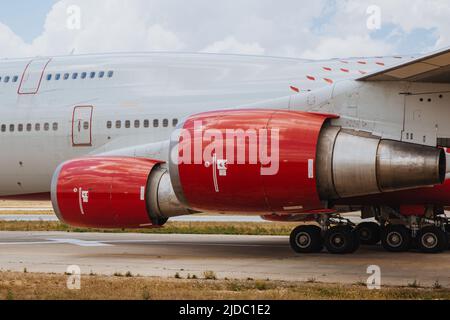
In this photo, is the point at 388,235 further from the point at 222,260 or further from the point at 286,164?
the point at 286,164

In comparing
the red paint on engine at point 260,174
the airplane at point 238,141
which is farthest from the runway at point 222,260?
A: the red paint on engine at point 260,174

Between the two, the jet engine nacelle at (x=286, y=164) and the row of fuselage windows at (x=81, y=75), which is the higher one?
the row of fuselage windows at (x=81, y=75)

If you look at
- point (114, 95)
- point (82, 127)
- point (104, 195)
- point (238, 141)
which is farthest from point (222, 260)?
point (114, 95)

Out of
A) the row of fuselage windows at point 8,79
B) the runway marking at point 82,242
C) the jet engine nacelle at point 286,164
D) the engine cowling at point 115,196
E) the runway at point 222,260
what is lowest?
the runway marking at point 82,242

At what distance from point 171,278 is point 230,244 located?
280 inches

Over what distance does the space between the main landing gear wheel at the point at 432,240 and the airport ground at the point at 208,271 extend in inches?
16.6

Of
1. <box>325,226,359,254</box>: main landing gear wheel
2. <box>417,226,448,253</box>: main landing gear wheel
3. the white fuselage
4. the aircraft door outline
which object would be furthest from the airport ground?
the aircraft door outline

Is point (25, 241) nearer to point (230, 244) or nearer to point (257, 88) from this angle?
point (230, 244)

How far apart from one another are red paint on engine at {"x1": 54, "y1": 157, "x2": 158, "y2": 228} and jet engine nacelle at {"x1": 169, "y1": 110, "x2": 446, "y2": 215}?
5.75 ft

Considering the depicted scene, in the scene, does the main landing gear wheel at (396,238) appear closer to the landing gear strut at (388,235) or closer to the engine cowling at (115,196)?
the landing gear strut at (388,235)

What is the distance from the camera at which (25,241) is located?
19.7m

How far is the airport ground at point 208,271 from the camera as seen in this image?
9.31 m

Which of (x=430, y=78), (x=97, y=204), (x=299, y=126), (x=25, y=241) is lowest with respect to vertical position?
(x=25, y=241)
